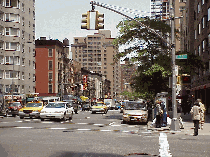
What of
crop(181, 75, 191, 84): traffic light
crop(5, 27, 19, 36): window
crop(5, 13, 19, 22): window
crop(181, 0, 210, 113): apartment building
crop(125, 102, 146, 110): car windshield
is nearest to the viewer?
crop(181, 75, 191, 84): traffic light

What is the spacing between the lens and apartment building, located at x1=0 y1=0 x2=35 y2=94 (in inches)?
2734

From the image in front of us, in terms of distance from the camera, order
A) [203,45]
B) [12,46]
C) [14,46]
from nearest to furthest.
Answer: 1. [203,45]
2. [12,46]
3. [14,46]

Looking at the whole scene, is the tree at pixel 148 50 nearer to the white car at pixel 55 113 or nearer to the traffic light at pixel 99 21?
the white car at pixel 55 113

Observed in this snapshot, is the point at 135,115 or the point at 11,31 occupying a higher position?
the point at 11,31

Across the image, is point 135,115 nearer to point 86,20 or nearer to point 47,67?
point 86,20

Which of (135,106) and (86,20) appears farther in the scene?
(135,106)

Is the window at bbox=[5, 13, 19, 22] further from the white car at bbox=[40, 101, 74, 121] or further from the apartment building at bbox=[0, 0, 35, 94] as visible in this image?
the white car at bbox=[40, 101, 74, 121]

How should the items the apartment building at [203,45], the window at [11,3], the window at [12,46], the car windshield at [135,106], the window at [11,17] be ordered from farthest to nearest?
the window at [12,46]
the window at [11,3]
the window at [11,17]
the apartment building at [203,45]
the car windshield at [135,106]

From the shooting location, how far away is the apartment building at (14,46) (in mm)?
69438

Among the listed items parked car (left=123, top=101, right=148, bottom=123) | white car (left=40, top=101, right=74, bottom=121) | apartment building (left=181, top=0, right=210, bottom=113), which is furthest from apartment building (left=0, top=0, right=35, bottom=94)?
parked car (left=123, top=101, right=148, bottom=123)

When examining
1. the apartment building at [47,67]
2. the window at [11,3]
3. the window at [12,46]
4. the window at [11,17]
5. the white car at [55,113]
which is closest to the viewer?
the white car at [55,113]

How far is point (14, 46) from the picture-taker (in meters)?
71.5

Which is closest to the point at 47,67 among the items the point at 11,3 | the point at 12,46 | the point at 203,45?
the point at 12,46

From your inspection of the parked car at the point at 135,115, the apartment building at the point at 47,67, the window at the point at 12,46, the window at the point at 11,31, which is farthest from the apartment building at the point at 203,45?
the apartment building at the point at 47,67
